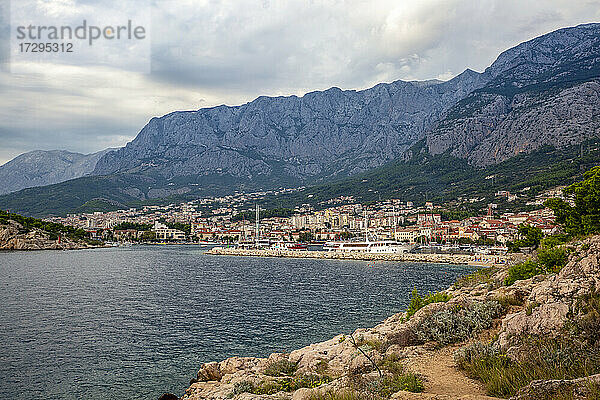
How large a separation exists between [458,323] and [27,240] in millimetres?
94127

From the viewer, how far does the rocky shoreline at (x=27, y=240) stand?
8069 cm

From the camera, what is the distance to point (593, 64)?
140250 mm

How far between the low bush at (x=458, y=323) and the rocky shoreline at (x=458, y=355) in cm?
2

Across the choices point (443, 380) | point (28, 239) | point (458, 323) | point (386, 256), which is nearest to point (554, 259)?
point (458, 323)

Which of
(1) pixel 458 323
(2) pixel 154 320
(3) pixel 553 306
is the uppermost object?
(3) pixel 553 306

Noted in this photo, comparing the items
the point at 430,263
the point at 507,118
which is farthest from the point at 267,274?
the point at 507,118

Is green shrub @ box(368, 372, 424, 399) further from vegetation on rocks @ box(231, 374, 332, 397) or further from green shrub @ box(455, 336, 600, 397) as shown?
vegetation on rocks @ box(231, 374, 332, 397)

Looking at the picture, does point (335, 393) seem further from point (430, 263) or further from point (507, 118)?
point (507, 118)

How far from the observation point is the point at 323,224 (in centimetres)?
13338

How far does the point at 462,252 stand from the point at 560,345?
7107cm

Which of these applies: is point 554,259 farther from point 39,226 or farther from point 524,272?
point 39,226

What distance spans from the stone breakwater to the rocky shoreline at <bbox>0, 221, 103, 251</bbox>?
111 feet

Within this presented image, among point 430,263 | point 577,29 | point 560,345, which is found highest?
point 577,29

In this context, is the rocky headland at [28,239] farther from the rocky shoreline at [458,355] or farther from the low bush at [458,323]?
the low bush at [458,323]
